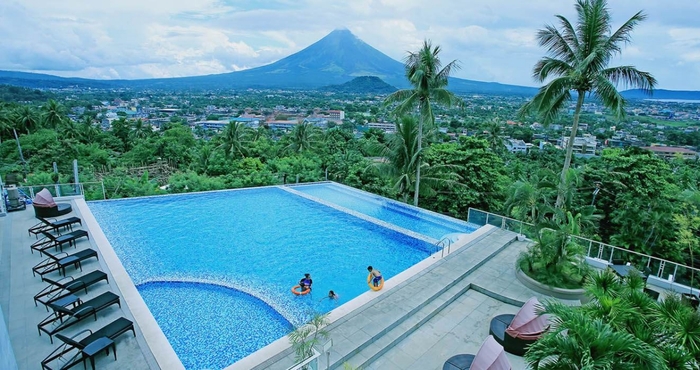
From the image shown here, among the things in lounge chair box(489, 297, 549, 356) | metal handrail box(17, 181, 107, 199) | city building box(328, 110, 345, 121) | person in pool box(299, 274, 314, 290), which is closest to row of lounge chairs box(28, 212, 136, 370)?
person in pool box(299, 274, 314, 290)

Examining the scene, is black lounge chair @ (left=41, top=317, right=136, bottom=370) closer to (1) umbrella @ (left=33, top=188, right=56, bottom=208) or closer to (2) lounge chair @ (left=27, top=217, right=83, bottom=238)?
(2) lounge chair @ (left=27, top=217, right=83, bottom=238)

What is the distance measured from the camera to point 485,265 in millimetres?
9609

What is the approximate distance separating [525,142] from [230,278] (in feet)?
175

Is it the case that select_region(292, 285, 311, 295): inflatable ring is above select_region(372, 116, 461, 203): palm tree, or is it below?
below

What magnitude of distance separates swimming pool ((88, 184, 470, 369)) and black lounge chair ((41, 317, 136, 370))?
1.36 metres

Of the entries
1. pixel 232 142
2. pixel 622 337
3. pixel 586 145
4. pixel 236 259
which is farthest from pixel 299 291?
pixel 586 145

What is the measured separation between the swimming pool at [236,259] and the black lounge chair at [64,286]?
1423mm

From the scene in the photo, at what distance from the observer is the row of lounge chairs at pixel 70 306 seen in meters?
5.15

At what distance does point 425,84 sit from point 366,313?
1061 cm

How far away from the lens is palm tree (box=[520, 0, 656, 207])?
34.0 feet

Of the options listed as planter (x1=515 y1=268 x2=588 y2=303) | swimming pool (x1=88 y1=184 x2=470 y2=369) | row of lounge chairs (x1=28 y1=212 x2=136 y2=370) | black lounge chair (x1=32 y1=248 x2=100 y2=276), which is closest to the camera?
row of lounge chairs (x1=28 y1=212 x2=136 y2=370)

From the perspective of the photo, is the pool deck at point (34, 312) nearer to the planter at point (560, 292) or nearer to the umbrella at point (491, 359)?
the umbrella at point (491, 359)

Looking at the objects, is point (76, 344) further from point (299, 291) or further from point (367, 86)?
point (367, 86)

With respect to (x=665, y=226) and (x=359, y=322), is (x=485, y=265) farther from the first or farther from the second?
(x=665, y=226)
